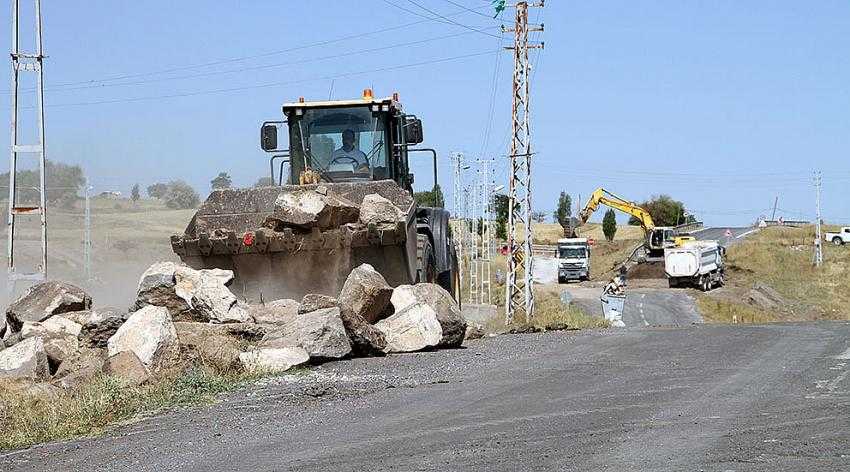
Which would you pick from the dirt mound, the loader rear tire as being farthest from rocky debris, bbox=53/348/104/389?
the dirt mound

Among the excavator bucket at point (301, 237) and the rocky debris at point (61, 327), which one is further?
the excavator bucket at point (301, 237)

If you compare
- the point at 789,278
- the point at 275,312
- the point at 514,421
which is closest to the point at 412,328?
the point at 275,312

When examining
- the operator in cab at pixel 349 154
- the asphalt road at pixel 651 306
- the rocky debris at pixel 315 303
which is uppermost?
the operator in cab at pixel 349 154

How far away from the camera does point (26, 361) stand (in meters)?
12.2

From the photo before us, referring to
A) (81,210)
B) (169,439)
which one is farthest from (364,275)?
(81,210)

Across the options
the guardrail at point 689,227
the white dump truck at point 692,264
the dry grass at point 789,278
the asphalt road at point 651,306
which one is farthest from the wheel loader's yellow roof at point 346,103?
the guardrail at point 689,227

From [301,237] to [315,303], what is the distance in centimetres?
149

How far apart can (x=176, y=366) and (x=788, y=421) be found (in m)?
6.84

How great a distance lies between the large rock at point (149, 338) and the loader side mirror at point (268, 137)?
17.3 ft

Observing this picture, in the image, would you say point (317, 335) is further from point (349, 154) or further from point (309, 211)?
point (349, 154)

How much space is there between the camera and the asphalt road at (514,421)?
7.54 m

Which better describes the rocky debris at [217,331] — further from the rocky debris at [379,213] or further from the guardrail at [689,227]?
the guardrail at [689,227]

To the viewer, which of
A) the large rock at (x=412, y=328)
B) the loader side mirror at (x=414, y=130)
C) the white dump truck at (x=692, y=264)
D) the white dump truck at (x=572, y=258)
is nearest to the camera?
the large rock at (x=412, y=328)

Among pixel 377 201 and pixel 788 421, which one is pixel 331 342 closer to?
pixel 377 201
